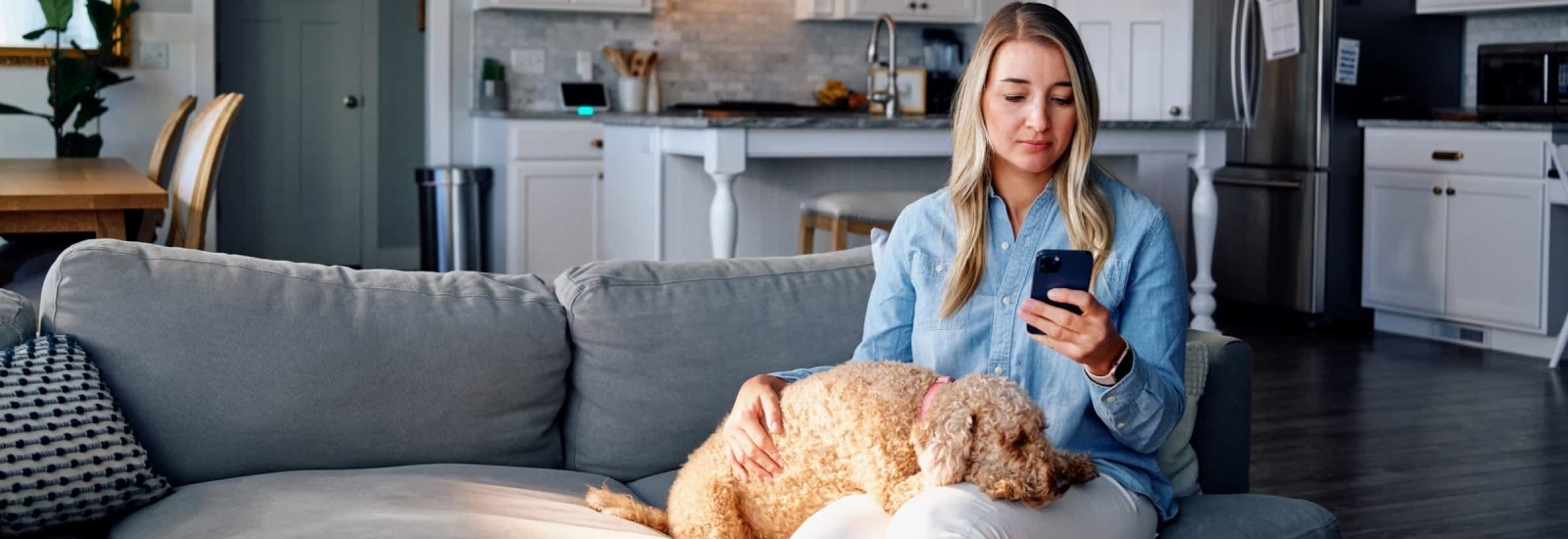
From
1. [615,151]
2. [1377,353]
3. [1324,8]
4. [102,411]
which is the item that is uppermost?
[1324,8]

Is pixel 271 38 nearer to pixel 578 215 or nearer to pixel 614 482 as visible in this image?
pixel 578 215

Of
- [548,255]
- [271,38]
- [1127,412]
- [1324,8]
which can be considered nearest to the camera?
[1127,412]

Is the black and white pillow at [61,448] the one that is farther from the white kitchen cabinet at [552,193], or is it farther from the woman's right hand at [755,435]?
the white kitchen cabinet at [552,193]

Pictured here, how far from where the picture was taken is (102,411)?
176cm

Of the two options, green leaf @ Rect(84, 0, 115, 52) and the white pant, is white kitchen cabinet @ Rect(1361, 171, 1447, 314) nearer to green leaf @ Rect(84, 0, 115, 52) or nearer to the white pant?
the white pant

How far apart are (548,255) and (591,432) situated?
15.1 ft

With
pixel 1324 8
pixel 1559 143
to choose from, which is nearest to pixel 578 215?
pixel 1324 8

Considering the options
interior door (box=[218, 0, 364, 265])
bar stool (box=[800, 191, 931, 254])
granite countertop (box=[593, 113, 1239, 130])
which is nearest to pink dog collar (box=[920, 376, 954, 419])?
granite countertop (box=[593, 113, 1239, 130])

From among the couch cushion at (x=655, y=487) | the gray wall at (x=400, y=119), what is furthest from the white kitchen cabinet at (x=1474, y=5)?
the gray wall at (x=400, y=119)

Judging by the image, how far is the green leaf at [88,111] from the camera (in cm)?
569

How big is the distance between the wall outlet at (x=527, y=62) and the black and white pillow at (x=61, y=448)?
5.20 m

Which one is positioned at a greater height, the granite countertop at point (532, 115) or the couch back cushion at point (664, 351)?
the granite countertop at point (532, 115)

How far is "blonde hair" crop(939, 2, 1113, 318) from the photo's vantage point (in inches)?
65.7

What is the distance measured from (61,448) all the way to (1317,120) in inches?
196
